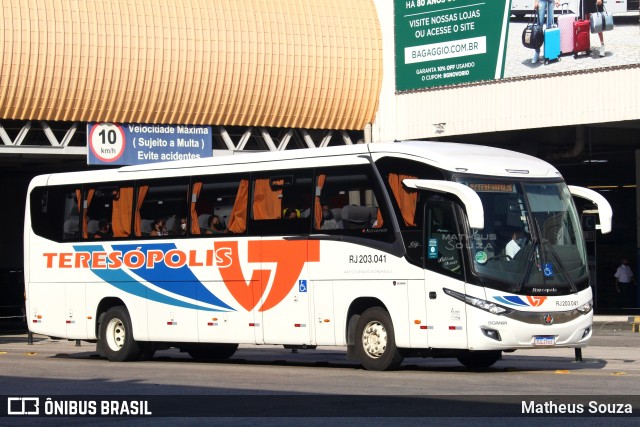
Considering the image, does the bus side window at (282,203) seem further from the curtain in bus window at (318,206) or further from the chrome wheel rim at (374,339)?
the chrome wheel rim at (374,339)

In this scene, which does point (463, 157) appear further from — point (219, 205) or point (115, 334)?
point (115, 334)

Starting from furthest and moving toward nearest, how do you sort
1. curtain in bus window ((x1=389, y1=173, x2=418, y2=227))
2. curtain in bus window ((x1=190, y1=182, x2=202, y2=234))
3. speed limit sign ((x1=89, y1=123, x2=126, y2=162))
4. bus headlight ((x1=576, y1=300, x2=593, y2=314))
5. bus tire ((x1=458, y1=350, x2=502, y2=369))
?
speed limit sign ((x1=89, y1=123, x2=126, y2=162)) < curtain in bus window ((x1=190, y1=182, x2=202, y2=234)) < bus tire ((x1=458, y1=350, x2=502, y2=369)) < curtain in bus window ((x1=389, y1=173, x2=418, y2=227)) < bus headlight ((x1=576, y1=300, x2=593, y2=314))

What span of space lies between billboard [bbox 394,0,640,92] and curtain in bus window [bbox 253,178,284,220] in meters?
17.8

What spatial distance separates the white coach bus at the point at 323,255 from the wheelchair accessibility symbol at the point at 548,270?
3cm

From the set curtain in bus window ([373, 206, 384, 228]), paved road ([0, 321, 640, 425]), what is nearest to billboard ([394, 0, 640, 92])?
paved road ([0, 321, 640, 425])

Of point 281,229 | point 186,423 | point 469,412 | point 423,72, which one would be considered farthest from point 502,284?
point 423,72

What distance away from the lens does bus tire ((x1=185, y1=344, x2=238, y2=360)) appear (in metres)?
24.5

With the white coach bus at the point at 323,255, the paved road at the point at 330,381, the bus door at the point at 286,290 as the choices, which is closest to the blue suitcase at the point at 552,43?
the paved road at the point at 330,381

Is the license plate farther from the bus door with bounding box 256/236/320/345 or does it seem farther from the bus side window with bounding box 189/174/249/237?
the bus side window with bounding box 189/174/249/237

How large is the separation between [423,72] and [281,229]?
21767 millimetres

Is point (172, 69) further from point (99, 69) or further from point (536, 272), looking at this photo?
point (536, 272)

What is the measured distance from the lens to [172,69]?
43.4 metres

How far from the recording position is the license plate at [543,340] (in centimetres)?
1888

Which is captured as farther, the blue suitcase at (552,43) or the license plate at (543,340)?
the blue suitcase at (552,43)
